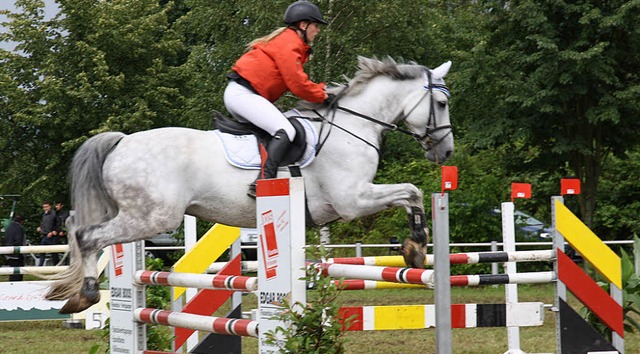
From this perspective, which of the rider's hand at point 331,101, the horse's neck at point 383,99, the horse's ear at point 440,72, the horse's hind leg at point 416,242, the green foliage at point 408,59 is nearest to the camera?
the horse's hind leg at point 416,242

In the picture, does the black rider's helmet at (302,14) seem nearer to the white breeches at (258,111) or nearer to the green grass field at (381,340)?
the white breeches at (258,111)

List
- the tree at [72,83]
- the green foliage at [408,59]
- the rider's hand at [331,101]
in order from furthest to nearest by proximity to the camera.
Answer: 1. the tree at [72,83]
2. the green foliage at [408,59]
3. the rider's hand at [331,101]

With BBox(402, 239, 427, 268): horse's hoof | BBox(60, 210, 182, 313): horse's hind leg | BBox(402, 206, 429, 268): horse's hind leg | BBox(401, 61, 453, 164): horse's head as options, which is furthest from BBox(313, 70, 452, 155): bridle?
BBox(60, 210, 182, 313): horse's hind leg

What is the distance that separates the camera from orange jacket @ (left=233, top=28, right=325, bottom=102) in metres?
5.39

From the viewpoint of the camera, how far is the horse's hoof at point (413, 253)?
5.16 metres

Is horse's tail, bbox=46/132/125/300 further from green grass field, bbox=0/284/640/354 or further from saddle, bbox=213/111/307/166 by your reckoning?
green grass field, bbox=0/284/640/354

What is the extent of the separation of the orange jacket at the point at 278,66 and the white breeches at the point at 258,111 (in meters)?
0.08

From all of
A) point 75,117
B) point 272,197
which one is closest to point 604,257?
point 272,197

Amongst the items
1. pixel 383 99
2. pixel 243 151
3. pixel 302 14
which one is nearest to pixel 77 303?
pixel 243 151

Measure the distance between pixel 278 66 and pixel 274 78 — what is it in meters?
0.12

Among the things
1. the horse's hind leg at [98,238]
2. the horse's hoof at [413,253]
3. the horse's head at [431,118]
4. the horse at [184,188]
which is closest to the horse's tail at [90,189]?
the horse at [184,188]

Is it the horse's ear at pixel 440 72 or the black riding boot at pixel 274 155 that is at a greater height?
the horse's ear at pixel 440 72

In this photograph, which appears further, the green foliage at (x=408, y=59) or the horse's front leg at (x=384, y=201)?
the green foliage at (x=408, y=59)

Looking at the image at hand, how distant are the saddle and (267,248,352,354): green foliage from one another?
5.28 ft
